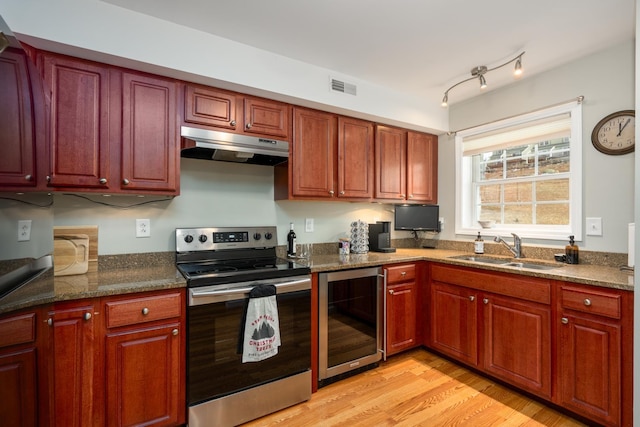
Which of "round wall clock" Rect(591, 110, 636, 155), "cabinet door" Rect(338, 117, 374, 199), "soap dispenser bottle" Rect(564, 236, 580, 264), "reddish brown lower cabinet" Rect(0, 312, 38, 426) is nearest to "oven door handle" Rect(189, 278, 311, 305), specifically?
"reddish brown lower cabinet" Rect(0, 312, 38, 426)

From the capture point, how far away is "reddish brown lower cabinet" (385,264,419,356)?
102 inches

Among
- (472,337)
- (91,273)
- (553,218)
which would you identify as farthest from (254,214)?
(553,218)

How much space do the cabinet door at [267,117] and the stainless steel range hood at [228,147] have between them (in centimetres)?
11

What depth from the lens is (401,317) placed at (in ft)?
8.73

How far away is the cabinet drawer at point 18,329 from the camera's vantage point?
877 millimetres

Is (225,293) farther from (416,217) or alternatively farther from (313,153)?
(416,217)

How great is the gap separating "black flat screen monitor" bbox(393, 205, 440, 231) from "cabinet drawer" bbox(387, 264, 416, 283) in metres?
0.70

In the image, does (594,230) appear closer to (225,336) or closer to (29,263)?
(225,336)

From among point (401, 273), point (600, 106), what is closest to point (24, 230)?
point (401, 273)

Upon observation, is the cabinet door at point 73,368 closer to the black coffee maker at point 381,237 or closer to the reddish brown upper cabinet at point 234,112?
the reddish brown upper cabinet at point 234,112

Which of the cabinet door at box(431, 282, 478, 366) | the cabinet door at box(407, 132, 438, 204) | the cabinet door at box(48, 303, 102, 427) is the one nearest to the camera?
the cabinet door at box(48, 303, 102, 427)

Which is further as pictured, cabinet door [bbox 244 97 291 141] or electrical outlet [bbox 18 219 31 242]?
cabinet door [bbox 244 97 291 141]

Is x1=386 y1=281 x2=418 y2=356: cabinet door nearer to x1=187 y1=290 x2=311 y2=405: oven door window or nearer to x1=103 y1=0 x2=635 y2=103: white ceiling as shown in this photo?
x1=187 y1=290 x2=311 y2=405: oven door window

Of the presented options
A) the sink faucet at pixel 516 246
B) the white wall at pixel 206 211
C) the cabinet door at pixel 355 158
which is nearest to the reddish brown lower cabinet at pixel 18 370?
the white wall at pixel 206 211
